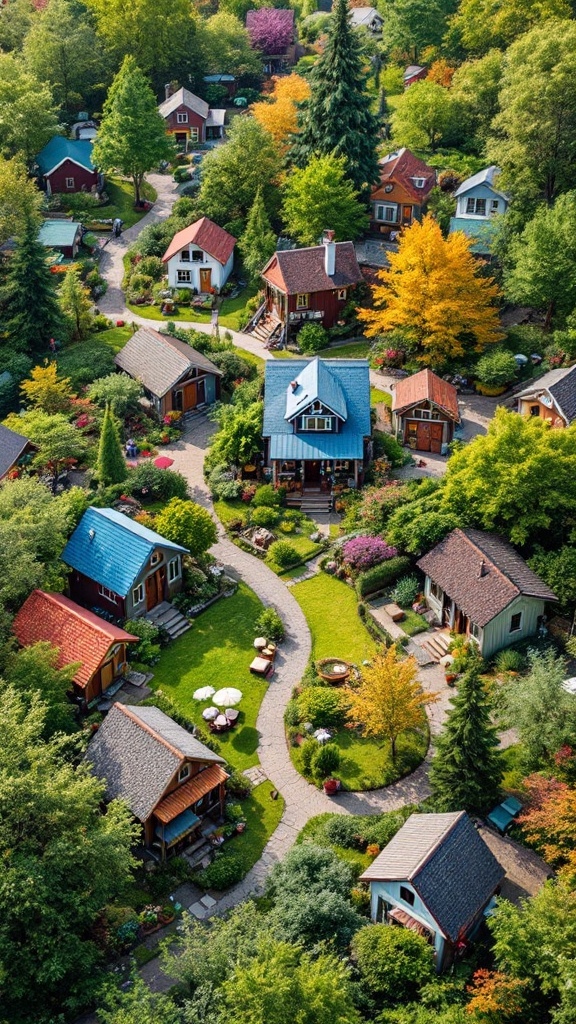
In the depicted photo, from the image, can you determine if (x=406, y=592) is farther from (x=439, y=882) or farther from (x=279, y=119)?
(x=279, y=119)

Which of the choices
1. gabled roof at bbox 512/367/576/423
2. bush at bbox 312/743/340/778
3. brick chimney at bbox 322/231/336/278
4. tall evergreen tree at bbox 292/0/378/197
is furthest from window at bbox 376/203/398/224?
bush at bbox 312/743/340/778

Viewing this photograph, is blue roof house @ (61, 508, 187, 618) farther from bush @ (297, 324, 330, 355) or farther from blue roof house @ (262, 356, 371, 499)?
bush @ (297, 324, 330, 355)

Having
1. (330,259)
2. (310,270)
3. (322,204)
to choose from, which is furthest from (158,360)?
(322,204)

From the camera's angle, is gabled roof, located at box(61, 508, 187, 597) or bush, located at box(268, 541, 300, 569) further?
bush, located at box(268, 541, 300, 569)

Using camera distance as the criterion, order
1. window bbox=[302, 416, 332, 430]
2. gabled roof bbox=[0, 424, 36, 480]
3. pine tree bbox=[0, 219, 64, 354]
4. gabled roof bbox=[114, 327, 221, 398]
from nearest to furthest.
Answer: gabled roof bbox=[0, 424, 36, 480], window bbox=[302, 416, 332, 430], gabled roof bbox=[114, 327, 221, 398], pine tree bbox=[0, 219, 64, 354]

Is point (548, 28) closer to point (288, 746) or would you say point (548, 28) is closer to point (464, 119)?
point (464, 119)

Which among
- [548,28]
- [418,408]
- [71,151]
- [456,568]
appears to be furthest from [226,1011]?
[71,151]
